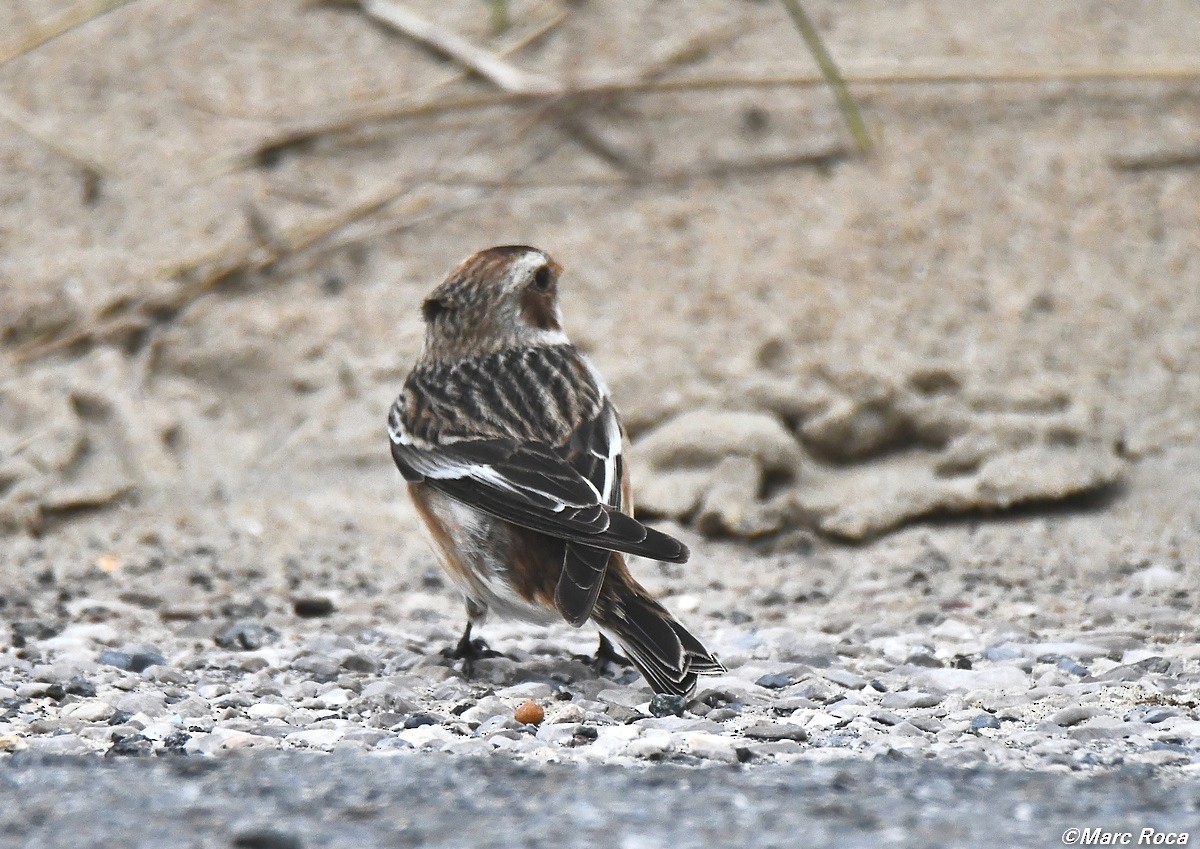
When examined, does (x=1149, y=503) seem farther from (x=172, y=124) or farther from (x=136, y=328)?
(x=172, y=124)

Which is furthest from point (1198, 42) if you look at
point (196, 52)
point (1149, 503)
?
point (196, 52)

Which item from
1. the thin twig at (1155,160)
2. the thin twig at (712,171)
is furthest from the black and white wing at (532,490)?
the thin twig at (1155,160)

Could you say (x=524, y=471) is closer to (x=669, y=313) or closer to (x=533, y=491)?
(x=533, y=491)

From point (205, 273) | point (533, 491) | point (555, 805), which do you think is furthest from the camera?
point (205, 273)

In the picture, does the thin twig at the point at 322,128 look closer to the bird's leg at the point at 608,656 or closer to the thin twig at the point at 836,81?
the thin twig at the point at 836,81

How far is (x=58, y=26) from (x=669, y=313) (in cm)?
387

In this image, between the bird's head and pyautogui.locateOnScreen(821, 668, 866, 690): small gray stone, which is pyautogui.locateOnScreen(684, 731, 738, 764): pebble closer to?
pyautogui.locateOnScreen(821, 668, 866, 690): small gray stone

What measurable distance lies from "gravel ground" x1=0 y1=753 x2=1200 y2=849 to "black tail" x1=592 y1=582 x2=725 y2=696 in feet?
2.19

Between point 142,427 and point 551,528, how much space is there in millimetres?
3457

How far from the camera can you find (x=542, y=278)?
5.84 m

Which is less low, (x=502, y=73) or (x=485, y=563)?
(x=502, y=73)

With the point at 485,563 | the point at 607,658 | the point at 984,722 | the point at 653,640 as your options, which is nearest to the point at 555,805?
the point at 653,640

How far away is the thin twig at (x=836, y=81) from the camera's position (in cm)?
774

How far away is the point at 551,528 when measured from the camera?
4.50 m
